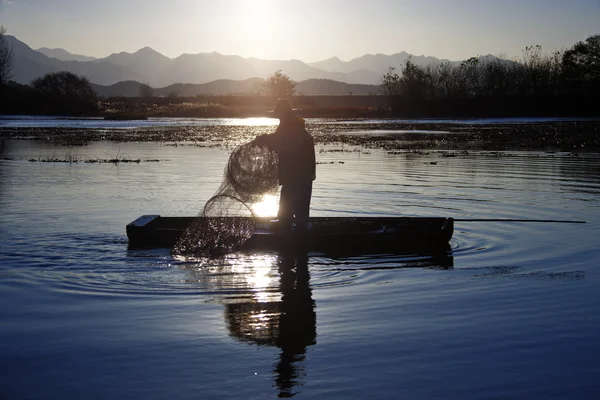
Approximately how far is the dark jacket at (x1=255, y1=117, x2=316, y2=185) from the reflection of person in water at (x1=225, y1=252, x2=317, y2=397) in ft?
6.73

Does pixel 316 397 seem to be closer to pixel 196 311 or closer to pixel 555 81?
pixel 196 311

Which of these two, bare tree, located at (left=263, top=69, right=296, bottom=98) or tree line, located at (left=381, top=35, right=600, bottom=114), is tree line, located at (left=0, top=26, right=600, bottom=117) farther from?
bare tree, located at (left=263, top=69, right=296, bottom=98)

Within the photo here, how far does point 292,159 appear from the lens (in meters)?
12.1

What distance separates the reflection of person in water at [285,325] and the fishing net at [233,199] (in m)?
2.28

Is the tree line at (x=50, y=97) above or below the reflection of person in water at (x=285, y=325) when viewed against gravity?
above

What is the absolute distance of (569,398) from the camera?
635 centimetres

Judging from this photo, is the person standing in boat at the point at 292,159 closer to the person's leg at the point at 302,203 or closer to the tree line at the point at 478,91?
the person's leg at the point at 302,203

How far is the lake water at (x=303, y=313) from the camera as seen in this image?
6.76 m

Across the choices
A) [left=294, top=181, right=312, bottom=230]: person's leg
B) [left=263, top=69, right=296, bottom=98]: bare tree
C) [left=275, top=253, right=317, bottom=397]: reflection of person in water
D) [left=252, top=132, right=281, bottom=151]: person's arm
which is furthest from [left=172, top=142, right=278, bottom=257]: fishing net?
[left=263, top=69, right=296, bottom=98]: bare tree

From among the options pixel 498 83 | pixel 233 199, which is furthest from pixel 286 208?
pixel 498 83

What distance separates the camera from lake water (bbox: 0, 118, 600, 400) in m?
6.76

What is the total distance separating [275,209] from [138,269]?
6396 millimetres

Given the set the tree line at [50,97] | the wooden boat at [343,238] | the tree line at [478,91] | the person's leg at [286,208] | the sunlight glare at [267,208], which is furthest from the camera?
the tree line at [50,97]

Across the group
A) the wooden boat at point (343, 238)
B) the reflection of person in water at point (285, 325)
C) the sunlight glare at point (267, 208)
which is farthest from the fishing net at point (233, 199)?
the sunlight glare at point (267, 208)
